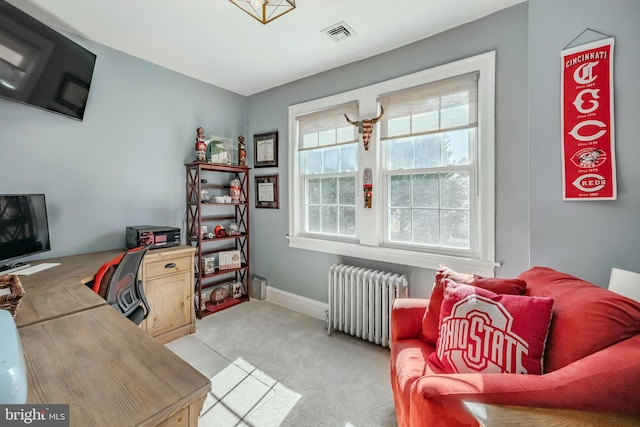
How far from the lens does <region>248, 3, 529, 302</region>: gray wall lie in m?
1.88

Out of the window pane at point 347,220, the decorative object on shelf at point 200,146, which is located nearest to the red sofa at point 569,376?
the window pane at point 347,220

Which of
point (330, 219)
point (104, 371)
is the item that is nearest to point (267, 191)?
point (330, 219)

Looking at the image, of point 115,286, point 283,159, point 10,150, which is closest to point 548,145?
point 283,159

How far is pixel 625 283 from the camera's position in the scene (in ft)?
4.16

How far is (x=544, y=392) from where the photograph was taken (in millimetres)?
828

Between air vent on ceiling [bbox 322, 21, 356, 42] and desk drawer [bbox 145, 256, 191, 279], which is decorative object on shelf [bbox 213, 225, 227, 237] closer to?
desk drawer [bbox 145, 256, 191, 279]

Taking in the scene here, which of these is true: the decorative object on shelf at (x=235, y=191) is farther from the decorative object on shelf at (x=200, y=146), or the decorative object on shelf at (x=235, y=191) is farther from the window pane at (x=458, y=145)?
the window pane at (x=458, y=145)

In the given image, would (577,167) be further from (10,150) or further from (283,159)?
(10,150)

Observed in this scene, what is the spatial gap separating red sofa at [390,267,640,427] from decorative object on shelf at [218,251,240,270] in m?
2.49

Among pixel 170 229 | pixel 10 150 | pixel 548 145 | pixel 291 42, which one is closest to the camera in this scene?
pixel 548 145

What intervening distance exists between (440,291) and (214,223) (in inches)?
108

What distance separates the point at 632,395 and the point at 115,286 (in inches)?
91.6

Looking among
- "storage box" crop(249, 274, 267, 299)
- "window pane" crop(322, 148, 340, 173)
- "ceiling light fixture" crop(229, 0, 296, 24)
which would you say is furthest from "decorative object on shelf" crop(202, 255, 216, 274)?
"ceiling light fixture" crop(229, 0, 296, 24)

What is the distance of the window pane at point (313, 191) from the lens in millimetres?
3047
